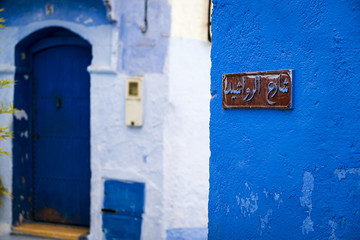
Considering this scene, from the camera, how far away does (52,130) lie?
5297 mm

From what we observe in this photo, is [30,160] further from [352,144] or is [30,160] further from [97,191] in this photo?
[352,144]

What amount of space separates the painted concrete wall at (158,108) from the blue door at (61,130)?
0.41 m

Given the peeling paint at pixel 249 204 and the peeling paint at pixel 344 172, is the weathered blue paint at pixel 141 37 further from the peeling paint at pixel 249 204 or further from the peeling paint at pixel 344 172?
the peeling paint at pixel 344 172

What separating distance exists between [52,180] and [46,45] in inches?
65.0

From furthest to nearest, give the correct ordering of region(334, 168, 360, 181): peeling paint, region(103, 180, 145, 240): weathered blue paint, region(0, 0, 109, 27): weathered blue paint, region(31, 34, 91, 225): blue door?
region(31, 34, 91, 225): blue door → region(0, 0, 109, 27): weathered blue paint → region(103, 180, 145, 240): weathered blue paint → region(334, 168, 360, 181): peeling paint

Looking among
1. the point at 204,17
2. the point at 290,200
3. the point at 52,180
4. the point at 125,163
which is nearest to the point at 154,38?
the point at 204,17

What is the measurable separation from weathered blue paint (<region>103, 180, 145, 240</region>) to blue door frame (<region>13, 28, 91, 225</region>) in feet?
1.54

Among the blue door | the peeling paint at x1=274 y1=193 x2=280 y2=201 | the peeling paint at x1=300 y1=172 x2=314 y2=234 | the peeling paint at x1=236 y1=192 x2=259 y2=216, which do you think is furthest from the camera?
the blue door

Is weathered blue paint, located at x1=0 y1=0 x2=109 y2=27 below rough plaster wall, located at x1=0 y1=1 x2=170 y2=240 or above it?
above

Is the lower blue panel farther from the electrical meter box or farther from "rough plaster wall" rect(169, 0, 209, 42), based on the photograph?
"rough plaster wall" rect(169, 0, 209, 42)

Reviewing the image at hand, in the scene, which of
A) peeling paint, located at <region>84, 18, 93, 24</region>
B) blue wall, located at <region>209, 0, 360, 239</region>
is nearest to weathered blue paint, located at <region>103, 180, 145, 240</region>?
peeling paint, located at <region>84, 18, 93, 24</region>

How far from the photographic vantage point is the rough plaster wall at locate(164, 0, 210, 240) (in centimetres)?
461

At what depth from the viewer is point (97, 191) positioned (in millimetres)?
4867

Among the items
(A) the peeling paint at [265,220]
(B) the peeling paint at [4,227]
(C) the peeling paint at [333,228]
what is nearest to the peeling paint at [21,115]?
(B) the peeling paint at [4,227]
